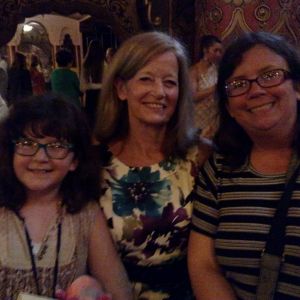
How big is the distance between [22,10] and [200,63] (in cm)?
115

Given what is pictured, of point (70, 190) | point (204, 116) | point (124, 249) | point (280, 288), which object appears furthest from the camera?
point (204, 116)

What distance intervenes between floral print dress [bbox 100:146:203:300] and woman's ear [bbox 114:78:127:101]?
0.24 meters

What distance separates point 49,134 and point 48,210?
246 millimetres

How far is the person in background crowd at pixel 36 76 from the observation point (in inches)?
120

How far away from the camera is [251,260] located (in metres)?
1.44

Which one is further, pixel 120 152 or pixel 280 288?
pixel 120 152

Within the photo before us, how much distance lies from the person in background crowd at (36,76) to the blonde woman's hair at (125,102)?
126 cm

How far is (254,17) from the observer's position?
9.77ft

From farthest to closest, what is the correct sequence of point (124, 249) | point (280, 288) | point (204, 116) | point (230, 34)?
point (230, 34) → point (204, 116) → point (124, 249) → point (280, 288)

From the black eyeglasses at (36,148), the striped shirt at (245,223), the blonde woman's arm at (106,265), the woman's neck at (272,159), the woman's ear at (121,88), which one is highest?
the woman's ear at (121,88)

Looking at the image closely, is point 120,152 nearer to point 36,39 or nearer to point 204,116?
point 204,116

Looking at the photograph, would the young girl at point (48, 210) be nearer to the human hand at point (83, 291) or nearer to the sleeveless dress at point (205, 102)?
the human hand at point (83, 291)

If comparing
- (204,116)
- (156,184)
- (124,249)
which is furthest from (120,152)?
(204,116)

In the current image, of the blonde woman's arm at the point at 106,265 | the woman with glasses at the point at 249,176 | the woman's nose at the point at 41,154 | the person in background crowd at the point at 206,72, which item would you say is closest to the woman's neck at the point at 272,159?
the woman with glasses at the point at 249,176
